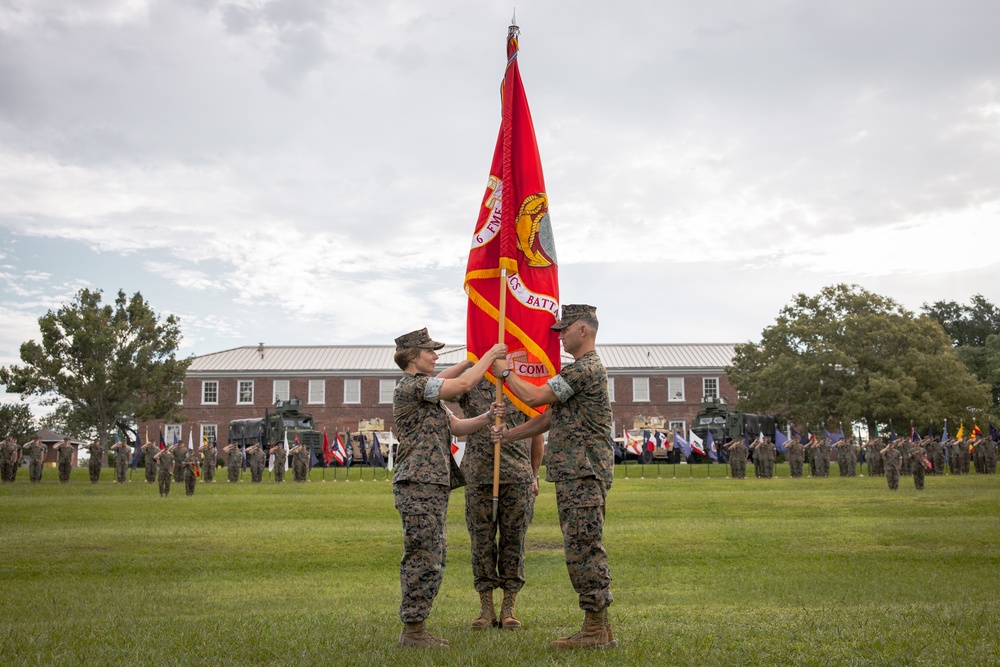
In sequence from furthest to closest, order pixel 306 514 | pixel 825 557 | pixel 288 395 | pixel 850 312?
pixel 288 395
pixel 850 312
pixel 306 514
pixel 825 557

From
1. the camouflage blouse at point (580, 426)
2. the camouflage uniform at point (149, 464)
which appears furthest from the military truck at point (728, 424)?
the camouflage blouse at point (580, 426)

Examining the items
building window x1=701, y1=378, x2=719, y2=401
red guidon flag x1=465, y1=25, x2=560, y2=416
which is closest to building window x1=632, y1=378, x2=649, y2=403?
building window x1=701, y1=378, x2=719, y2=401

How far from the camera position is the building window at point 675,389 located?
76637 mm

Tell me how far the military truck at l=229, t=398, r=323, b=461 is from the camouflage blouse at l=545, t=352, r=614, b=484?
44.4m

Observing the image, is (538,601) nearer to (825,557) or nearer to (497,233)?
(497,233)

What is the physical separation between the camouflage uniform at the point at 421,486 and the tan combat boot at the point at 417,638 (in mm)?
70

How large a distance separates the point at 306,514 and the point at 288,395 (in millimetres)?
54537

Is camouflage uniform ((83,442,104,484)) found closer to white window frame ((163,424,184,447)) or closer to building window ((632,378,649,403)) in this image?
white window frame ((163,424,184,447))

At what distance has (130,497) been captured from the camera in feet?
91.8

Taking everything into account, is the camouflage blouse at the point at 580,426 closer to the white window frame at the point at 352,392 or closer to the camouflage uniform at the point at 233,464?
the camouflage uniform at the point at 233,464

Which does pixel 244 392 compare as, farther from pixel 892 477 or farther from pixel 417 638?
pixel 417 638

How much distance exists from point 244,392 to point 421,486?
71559mm

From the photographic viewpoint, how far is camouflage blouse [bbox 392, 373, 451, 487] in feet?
24.1

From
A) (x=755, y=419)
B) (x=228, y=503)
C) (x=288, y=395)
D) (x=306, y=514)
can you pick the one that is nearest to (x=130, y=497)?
(x=228, y=503)
